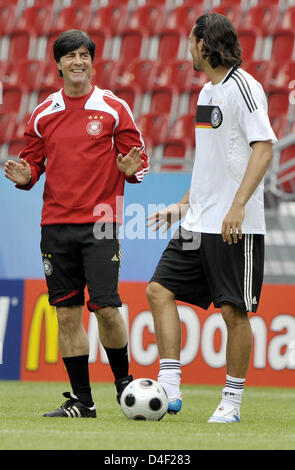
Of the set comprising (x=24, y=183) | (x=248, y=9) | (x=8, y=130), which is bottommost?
(x=24, y=183)

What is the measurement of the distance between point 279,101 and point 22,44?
175 inches

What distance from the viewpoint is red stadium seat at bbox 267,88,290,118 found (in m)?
12.2

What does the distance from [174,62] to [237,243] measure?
895cm

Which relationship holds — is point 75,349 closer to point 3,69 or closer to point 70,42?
point 70,42

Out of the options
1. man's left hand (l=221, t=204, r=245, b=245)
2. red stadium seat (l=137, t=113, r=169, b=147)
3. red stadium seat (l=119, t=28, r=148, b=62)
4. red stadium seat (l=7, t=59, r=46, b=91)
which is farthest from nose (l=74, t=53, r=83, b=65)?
red stadium seat (l=119, t=28, r=148, b=62)

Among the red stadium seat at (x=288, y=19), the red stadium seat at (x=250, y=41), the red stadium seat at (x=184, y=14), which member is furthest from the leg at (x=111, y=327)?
the red stadium seat at (x=184, y=14)

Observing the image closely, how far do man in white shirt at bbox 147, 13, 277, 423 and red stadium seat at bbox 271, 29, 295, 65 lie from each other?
8970 millimetres

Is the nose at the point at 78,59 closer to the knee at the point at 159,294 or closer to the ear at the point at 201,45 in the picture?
the ear at the point at 201,45

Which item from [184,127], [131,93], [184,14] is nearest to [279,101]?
[184,127]

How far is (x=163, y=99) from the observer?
13.0 meters

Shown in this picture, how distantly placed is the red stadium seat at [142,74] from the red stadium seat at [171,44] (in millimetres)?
813
